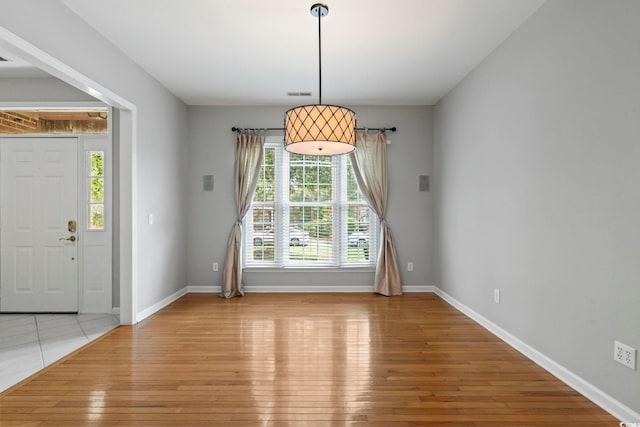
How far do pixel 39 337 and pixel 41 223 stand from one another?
1.48m

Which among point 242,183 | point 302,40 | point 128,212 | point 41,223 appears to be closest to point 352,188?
point 242,183

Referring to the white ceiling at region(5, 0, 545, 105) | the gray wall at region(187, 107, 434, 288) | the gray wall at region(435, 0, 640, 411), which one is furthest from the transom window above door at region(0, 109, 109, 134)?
the gray wall at region(435, 0, 640, 411)

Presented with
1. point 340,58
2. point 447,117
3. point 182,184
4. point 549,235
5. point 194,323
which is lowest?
point 194,323

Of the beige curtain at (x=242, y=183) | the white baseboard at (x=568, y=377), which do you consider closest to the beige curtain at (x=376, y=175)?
the beige curtain at (x=242, y=183)

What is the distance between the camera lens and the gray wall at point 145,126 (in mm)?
2645

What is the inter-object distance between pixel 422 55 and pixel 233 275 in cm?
380

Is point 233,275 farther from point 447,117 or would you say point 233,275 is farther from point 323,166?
point 447,117

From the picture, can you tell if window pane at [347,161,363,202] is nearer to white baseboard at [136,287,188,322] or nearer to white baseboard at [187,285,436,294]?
white baseboard at [187,285,436,294]

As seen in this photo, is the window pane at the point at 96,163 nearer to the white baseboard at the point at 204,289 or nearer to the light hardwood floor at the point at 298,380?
the light hardwood floor at the point at 298,380

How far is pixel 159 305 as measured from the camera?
456 cm

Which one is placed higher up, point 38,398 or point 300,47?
point 300,47

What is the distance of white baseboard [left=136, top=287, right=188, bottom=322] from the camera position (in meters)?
4.09

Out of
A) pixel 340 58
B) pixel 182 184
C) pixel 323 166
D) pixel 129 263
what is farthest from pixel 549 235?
pixel 182 184

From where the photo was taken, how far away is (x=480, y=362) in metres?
2.92
